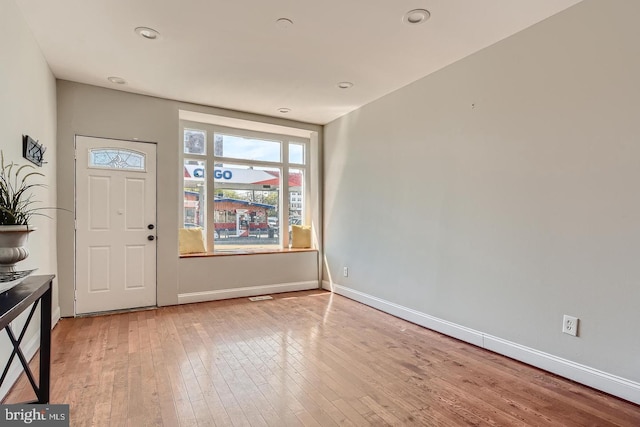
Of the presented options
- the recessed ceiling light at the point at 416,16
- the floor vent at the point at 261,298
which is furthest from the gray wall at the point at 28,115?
the recessed ceiling light at the point at 416,16

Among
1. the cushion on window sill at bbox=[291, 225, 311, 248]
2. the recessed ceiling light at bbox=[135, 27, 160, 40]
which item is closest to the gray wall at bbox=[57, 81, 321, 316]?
the cushion on window sill at bbox=[291, 225, 311, 248]

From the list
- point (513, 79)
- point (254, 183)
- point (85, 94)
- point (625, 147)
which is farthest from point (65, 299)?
point (625, 147)

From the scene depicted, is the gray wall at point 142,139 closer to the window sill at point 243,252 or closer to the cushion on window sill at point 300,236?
the window sill at point 243,252

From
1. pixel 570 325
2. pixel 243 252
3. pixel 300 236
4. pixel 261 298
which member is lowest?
pixel 261 298

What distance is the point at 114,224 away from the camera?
404 cm

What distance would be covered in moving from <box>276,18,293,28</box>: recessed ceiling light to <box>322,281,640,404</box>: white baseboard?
3044 mm

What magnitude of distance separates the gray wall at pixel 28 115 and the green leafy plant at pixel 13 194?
8 centimetres

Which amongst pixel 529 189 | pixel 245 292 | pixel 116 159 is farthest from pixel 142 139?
pixel 529 189

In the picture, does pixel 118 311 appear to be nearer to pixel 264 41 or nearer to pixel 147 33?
pixel 147 33

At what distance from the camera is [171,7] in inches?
95.6

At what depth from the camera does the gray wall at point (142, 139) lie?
3762 mm

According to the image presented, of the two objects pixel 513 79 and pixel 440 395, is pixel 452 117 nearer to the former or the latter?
pixel 513 79

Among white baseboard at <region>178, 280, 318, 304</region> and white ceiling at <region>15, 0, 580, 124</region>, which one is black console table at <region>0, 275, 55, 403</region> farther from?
white baseboard at <region>178, 280, 318, 304</region>

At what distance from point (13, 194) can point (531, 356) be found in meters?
4.06
